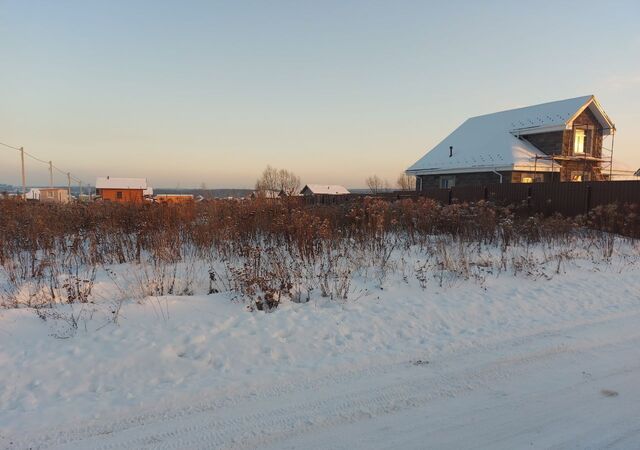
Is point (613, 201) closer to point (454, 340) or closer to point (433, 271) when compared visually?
point (433, 271)

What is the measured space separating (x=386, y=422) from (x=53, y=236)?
827cm

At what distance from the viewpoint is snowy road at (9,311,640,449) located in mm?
2961

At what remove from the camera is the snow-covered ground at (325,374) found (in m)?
3.06

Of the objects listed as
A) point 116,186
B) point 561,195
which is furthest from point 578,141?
point 116,186

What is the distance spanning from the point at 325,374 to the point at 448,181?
25.1 m

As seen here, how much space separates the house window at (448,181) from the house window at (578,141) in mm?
7414

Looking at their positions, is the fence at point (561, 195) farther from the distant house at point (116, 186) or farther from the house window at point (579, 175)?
the distant house at point (116, 186)

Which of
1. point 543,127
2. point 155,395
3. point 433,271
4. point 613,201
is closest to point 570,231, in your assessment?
point 613,201

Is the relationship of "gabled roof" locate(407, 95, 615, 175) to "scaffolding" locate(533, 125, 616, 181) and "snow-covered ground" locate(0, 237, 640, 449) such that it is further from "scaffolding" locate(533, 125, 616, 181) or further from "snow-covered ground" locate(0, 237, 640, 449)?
"snow-covered ground" locate(0, 237, 640, 449)

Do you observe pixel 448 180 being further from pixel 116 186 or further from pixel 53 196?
pixel 116 186

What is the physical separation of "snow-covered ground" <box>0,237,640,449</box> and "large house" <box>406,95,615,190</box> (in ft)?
64.0

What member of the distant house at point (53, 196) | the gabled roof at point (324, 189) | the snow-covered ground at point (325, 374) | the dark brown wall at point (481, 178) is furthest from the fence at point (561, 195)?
the gabled roof at point (324, 189)

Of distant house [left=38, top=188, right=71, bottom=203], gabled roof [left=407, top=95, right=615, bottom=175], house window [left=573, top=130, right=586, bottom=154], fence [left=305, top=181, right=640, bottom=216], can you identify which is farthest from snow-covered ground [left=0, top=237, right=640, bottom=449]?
house window [left=573, top=130, right=586, bottom=154]

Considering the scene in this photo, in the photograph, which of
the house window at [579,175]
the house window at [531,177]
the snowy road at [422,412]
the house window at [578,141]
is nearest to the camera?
the snowy road at [422,412]
